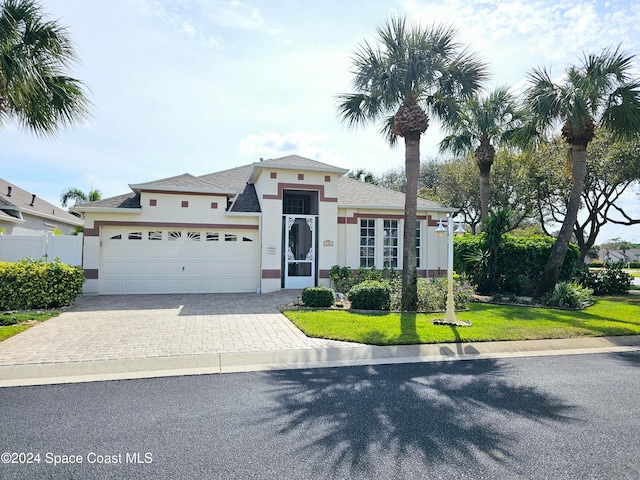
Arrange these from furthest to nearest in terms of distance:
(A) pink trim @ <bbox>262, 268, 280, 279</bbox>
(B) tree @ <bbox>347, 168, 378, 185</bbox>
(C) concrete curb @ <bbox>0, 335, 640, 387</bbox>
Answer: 1. (B) tree @ <bbox>347, 168, 378, 185</bbox>
2. (A) pink trim @ <bbox>262, 268, 280, 279</bbox>
3. (C) concrete curb @ <bbox>0, 335, 640, 387</bbox>

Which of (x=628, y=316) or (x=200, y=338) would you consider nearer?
(x=200, y=338)

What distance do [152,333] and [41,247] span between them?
7.57m

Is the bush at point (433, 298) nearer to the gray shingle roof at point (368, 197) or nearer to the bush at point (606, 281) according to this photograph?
the gray shingle roof at point (368, 197)

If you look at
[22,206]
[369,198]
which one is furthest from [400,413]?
[22,206]

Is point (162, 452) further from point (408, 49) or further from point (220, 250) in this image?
point (220, 250)

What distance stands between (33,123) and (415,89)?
9.91 meters

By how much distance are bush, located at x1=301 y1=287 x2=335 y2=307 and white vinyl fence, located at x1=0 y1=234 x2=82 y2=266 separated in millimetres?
8458

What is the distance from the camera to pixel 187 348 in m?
7.14

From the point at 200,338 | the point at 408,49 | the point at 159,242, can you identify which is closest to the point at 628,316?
the point at 408,49

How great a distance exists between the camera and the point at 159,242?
1468 cm

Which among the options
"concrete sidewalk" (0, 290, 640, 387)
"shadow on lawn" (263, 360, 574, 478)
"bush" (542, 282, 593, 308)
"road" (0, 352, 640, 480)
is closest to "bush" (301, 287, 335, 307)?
"concrete sidewalk" (0, 290, 640, 387)

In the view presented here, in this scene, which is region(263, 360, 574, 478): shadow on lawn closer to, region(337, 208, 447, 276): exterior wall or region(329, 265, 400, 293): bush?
region(329, 265, 400, 293): bush

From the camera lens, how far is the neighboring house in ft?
58.5

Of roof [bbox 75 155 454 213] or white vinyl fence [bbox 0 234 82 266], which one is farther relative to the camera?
roof [bbox 75 155 454 213]
